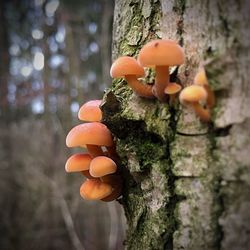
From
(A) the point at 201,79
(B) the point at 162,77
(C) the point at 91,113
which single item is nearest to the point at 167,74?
(B) the point at 162,77

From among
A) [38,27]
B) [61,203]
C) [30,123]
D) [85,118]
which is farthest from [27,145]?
[85,118]

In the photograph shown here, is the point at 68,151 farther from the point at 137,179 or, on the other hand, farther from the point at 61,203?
the point at 137,179

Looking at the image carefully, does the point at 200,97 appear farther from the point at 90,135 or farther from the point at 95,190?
the point at 95,190

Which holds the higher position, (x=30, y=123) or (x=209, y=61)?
(x=209, y=61)

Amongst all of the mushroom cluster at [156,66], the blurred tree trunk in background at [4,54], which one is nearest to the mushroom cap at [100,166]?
the mushroom cluster at [156,66]

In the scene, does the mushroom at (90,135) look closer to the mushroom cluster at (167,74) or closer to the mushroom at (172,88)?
the mushroom cluster at (167,74)
